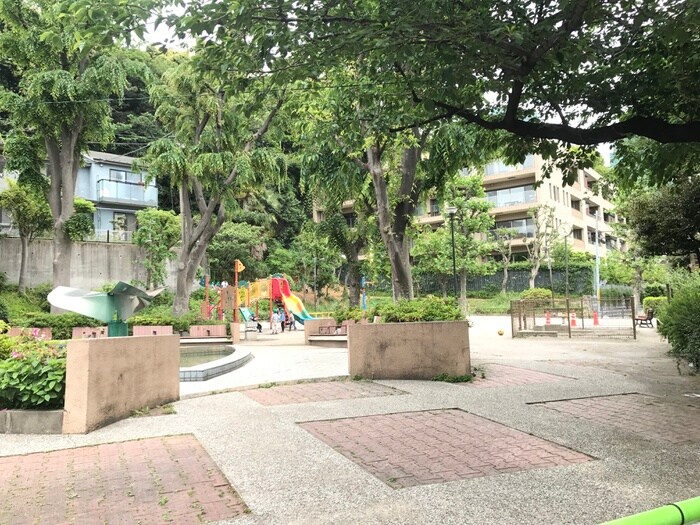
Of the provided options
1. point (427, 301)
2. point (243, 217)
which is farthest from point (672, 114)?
point (243, 217)

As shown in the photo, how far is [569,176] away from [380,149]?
4.88 meters

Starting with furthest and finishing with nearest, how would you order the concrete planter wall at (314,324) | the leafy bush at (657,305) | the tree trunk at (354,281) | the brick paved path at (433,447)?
the tree trunk at (354,281), the concrete planter wall at (314,324), the leafy bush at (657,305), the brick paved path at (433,447)

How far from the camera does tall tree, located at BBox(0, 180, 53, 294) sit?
27047mm

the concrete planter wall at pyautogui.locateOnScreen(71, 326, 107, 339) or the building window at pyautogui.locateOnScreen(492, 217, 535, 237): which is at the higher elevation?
the building window at pyautogui.locateOnScreen(492, 217, 535, 237)

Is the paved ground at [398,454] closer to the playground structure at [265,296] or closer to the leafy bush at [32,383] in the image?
the leafy bush at [32,383]

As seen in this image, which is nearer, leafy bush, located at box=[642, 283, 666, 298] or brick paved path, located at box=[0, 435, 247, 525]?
brick paved path, located at box=[0, 435, 247, 525]

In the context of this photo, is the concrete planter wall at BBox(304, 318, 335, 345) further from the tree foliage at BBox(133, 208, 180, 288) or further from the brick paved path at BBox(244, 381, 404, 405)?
the tree foliage at BBox(133, 208, 180, 288)

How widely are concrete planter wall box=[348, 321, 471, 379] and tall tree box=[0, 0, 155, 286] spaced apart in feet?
49.4

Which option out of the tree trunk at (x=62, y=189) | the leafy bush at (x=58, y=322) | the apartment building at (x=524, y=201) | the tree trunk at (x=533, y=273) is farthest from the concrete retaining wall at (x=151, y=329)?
the tree trunk at (x=533, y=273)

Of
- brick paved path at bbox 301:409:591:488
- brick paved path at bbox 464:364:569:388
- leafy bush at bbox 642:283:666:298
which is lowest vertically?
brick paved path at bbox 301:409:591:488

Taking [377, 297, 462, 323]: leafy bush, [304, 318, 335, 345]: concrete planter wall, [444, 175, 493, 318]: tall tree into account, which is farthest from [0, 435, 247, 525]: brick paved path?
[444, 175, 493, 318]: tall tree

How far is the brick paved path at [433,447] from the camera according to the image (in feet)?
15.2

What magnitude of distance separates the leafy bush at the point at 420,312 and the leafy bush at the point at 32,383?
545cm

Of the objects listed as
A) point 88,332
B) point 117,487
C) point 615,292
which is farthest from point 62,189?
point 615,292
